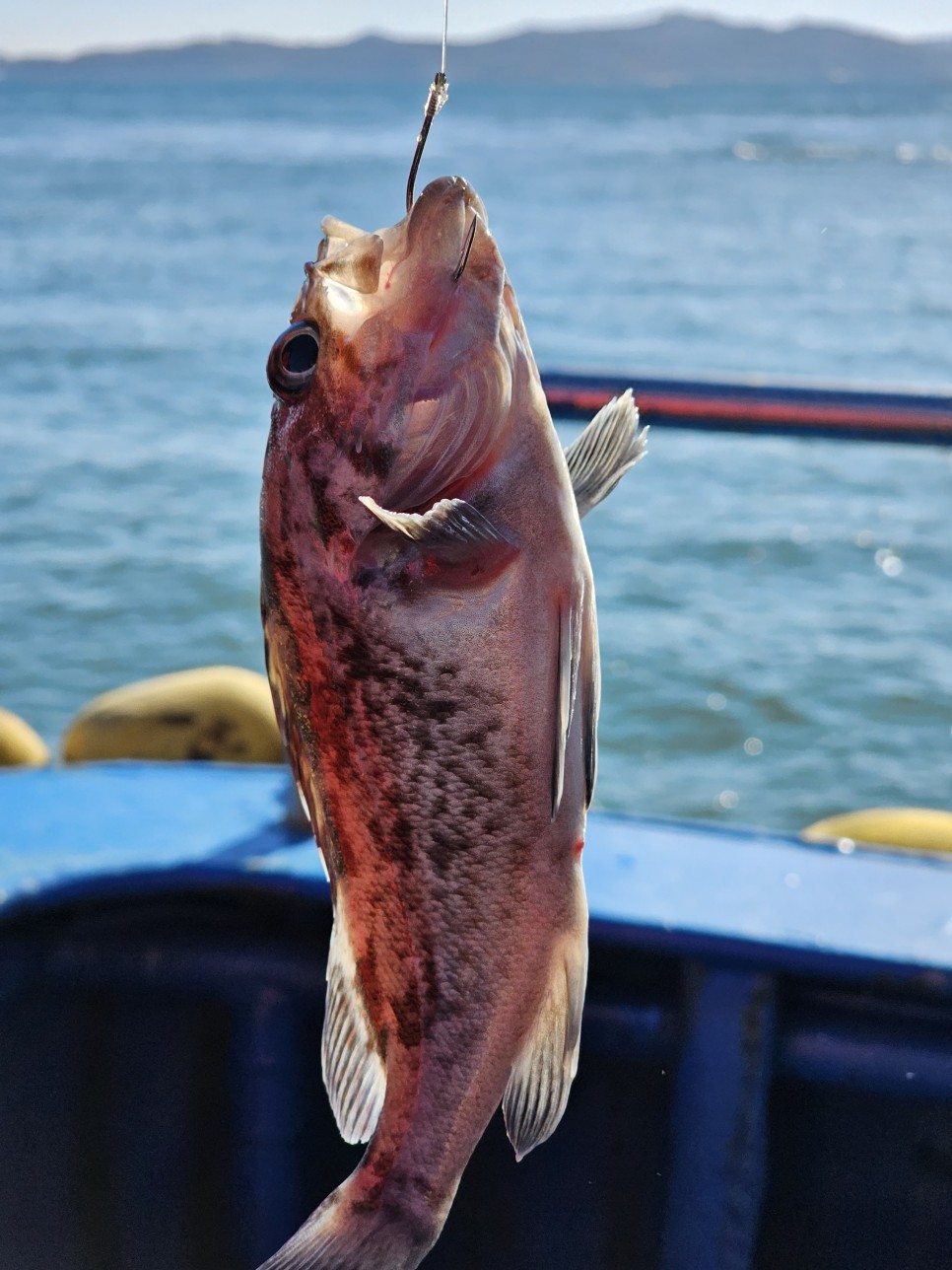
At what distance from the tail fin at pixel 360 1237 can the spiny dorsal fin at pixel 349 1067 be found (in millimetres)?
76

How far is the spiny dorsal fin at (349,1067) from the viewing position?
175cm

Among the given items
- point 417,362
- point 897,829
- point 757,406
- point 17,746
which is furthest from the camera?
point 17,746

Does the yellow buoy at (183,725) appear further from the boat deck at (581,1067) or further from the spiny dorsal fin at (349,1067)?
the spiny dorsal fin at (349,1067)

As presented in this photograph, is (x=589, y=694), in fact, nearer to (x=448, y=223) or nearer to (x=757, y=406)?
(x=448, y=223)

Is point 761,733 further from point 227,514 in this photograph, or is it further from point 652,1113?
point 652,1113

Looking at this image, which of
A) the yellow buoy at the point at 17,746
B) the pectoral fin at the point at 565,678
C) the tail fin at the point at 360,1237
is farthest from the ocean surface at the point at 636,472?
the yellow buoy at the point at 17,746

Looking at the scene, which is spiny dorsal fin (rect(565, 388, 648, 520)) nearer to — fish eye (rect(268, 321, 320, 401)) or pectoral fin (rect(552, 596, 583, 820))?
pectoral fin (rect(552, 596, 583, 820))

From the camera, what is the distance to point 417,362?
5.24 ft

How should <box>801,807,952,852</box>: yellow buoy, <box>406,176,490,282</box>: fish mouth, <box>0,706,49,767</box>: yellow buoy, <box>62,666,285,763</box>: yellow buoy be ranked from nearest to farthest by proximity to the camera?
<box>406,176,490,282</box>: fish mouth → <box>801,807,952,852</box>: yellow buoy → <box>62,666,285,763</box>: yellow buoy → <box>0,706,49,767</box>: yellow buoy

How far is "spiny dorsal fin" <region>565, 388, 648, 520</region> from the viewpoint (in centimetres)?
172

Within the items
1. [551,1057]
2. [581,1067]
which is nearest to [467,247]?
[551,1057]

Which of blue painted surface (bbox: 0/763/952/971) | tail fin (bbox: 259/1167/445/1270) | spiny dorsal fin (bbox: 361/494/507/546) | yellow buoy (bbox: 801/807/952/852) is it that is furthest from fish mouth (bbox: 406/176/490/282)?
yellow buoy (bbox: 801/807/952/852)

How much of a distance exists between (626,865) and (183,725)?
2.33 m

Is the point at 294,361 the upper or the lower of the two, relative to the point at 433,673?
upper
